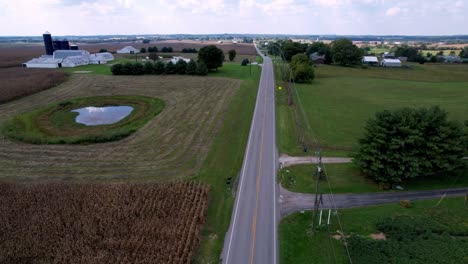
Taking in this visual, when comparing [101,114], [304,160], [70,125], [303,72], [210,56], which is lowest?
[304,160]

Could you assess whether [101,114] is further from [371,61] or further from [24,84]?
[371,61]

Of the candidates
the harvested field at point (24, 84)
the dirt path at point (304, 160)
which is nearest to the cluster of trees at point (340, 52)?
the harvested field at point (24, 84)

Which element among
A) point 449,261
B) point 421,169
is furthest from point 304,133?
point 449,261

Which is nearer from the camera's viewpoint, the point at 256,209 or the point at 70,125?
the point at 256,209

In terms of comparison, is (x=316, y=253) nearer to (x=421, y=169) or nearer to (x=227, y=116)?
(x=421, y=169)

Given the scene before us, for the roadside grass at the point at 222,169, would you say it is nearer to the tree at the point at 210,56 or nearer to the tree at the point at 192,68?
the tree at the point at 192,68

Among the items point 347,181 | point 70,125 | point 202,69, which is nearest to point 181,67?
point 202,69
